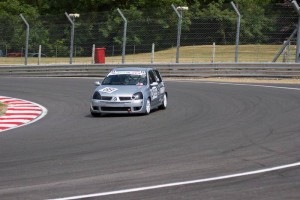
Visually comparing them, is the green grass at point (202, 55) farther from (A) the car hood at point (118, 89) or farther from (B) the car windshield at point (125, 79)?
(A) the car hood at point (118, 89)

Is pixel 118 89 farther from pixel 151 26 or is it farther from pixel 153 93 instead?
pixel 151 26

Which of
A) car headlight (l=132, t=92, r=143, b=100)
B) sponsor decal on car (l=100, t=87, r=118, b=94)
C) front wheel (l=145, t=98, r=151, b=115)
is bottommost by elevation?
front wheel (l=145, t=98, r=151, b=115)

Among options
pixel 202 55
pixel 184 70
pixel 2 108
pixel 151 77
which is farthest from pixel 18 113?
pixel 202 55

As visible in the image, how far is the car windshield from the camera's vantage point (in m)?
20.7

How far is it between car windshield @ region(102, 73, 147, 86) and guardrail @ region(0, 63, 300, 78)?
1201cm

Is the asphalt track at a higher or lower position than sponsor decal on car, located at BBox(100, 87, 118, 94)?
lower

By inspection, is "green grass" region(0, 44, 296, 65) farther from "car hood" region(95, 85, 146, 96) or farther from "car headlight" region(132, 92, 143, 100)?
"car headlight" region(132, 92, 143, 100)

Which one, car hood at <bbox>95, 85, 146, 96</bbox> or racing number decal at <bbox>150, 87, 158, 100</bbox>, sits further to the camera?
racing number decal at <bbox>150, 87, 158, 100</bbox>

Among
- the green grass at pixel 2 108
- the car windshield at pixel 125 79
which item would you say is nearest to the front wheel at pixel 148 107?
the car windshield at pixel 125 79

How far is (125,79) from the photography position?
20.9 meters

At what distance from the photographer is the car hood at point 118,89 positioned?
19734 millimetres

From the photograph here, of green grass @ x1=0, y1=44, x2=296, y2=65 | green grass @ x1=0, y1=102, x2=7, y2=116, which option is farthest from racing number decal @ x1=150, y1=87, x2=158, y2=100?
green grass @ x1=0, y1=44, x2=296, y2=65

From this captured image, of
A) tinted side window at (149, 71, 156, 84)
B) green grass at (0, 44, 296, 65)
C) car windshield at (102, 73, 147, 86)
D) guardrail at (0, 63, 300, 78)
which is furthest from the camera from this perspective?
green grass at (0, 44, 296, 65)

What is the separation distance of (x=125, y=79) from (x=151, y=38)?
14.9 metres
